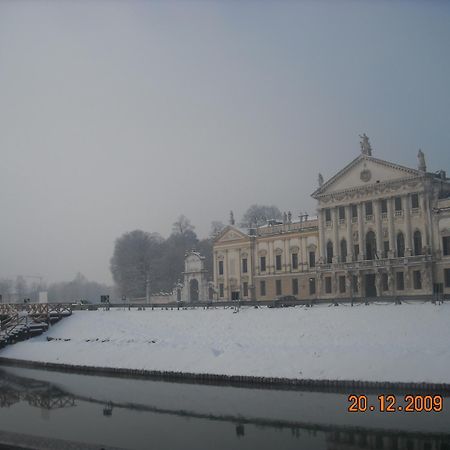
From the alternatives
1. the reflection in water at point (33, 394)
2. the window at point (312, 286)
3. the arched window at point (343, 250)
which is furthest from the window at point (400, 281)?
the reflection in water at point (33, 394)

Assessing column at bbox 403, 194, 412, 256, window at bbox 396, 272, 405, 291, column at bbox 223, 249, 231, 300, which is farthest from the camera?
column at bbox 223, 249, 231, 300

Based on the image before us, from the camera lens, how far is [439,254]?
5369cm

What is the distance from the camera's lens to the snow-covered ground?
1065 inches

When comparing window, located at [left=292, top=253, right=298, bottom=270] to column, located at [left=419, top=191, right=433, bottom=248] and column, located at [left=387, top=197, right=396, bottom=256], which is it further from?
column, located at [left=419, top=191, right=433, bottom=248]

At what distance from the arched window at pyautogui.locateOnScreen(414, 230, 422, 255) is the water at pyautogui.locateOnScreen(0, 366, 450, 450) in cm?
3373

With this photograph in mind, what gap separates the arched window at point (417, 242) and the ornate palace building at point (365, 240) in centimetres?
2

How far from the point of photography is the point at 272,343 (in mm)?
33438

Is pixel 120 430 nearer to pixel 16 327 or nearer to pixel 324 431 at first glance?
pixel 324 431

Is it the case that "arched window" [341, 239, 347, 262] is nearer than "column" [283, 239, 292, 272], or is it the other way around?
"arched window" [341, 239, 347, 262]

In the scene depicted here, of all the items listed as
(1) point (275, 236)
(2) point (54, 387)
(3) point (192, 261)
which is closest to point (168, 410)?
(2) point (54, 387)

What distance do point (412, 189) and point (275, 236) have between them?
18.5 meters

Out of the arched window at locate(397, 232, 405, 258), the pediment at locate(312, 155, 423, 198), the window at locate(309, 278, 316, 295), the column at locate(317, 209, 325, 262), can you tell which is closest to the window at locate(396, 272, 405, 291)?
the arched window at locate(397, 232, 405, 258)

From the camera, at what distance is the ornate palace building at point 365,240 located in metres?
54.1

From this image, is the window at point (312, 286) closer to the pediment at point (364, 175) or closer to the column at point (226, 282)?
the pediment at point (364, 175)
